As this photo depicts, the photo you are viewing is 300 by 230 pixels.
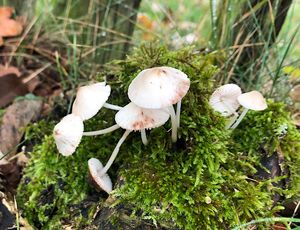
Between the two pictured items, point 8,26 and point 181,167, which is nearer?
point 181,167

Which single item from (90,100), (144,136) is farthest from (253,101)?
(90,100)

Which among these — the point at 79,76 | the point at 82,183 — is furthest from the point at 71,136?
the point at 79,76

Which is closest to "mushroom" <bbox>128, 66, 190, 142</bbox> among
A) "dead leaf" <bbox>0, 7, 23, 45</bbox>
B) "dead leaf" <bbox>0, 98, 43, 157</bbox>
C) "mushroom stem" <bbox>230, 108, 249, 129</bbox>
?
"mushroom stem" <bbox>230, 108, 249, 129</bbox>

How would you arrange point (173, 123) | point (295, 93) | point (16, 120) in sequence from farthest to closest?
point (295, 93), point (16, 120), point (173, 123)

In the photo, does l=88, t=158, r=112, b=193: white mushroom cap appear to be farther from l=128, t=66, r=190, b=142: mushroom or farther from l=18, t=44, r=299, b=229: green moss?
l=128, t=66, r=190, b=142: mushroom

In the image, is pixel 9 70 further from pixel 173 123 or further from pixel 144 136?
pixel 173 123

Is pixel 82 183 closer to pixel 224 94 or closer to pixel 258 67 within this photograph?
pixel 224 94

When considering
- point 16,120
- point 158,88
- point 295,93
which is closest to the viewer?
point 158,88
